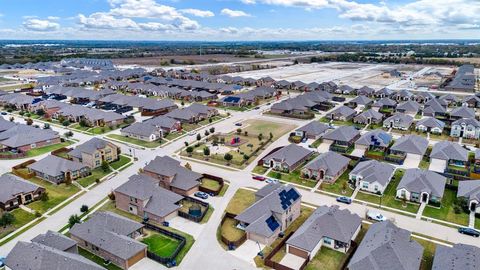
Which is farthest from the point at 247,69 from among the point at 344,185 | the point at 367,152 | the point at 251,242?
the point at 251,242

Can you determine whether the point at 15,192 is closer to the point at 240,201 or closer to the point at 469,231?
the point at 240,201

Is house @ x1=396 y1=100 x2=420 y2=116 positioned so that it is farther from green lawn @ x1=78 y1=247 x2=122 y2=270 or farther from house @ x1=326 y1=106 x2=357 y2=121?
green lawn @ x1=78 y1=247 x2=122 y2=270

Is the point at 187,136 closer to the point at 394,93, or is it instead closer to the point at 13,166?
the point at 13,166

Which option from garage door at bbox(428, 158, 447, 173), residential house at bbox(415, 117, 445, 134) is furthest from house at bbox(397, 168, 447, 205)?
residential house at bbox(415, 117, 445, 134)

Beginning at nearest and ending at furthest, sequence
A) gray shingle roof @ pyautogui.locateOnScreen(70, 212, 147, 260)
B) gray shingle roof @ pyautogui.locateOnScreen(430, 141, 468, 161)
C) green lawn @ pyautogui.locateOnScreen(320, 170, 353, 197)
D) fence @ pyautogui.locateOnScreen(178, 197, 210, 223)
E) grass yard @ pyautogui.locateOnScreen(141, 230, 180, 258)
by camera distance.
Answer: gray shingle roof @ pyautogui.locateOnScreen(70, 212, 147, 260) < grass yard @ pyautogui.locateOnScreen(141, 230, 180, 258) < fence @ pyautogui.locateOnScreen(178, 197, 210, 223) < green lawn @ pyautogui.locateOnScreen(320, 170, 353, 197) < gray shingle roof @ pyautogui.locateOnScreen(430, 141, 468, 161)

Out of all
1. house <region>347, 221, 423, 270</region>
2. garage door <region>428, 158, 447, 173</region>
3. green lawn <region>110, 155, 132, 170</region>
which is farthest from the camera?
green lawn <region>110, 155, 132, 170</region>

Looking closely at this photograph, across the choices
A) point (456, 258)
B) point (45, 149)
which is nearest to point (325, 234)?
point (456, 258)
